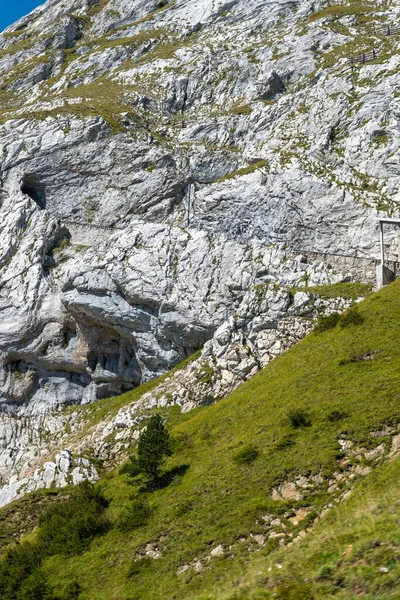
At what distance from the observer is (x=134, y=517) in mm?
27406

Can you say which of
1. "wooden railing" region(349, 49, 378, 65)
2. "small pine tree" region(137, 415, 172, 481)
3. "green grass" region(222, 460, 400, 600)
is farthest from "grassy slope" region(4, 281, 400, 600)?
"wooden railing" region(349, 49, 378, 65)

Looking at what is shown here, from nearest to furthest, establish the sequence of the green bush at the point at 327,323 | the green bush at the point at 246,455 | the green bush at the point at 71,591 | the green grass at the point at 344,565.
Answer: the green grass at the point at 344,565 < the green bush at the point at 71,591 < the green bush at the point at 246,455 < the green bush at the point at 327,323

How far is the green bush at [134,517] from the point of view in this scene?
26959mm

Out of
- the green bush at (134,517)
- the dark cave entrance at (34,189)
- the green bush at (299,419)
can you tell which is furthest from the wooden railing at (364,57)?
the green bush at (134,517)

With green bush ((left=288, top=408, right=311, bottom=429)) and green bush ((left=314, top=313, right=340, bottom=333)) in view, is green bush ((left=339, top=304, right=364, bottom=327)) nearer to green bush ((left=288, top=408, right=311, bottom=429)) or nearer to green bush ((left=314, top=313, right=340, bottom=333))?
green bush ((left=314, top=313, right=340, bottom=333))

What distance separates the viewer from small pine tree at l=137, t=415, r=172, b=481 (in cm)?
3142

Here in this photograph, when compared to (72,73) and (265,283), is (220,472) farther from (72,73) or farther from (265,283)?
(72,73)

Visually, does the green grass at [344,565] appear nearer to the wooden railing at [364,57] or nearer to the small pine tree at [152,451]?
the small pine tree at [152,451]

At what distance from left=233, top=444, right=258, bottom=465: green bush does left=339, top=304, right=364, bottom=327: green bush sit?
567 inches

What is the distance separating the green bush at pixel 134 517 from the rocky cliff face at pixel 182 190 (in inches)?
997

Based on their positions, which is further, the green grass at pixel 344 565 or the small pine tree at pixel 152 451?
the small pine tree at pixel 152 451

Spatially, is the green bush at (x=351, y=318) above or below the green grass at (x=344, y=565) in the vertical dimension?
below

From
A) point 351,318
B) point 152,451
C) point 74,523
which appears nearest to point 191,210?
point 351,318

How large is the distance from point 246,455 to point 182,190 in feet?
165
